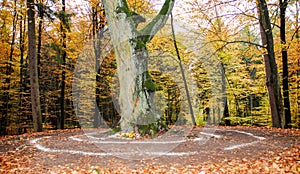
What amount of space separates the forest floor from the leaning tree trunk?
4.07 ft

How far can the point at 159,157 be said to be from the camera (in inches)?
209

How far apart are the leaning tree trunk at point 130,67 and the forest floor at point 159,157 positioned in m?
1.24

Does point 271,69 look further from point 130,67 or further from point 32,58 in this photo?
point 32,58

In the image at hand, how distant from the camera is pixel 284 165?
4.22 m

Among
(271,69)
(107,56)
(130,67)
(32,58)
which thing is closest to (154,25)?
(130,67)

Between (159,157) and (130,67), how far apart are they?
3808mm

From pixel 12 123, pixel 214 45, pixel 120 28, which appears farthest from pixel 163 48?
pixel 12 123

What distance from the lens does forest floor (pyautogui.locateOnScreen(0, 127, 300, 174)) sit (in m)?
4.30

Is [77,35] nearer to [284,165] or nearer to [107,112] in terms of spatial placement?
[107,112]

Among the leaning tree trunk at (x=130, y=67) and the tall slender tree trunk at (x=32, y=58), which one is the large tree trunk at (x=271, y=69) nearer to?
the leaning tree trunk at (x=130, y=67)

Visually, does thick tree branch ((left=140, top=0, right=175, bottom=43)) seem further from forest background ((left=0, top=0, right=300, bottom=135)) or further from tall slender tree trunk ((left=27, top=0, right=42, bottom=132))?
tall slender tree trunk ((left=27, top=0, right=42, bottom=132))

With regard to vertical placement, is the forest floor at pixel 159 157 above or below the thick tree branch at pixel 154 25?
below

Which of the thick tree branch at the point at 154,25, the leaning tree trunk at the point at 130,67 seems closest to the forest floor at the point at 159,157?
the leaning tree trunk at the point at 130,67

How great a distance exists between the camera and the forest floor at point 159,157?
4301 mm
